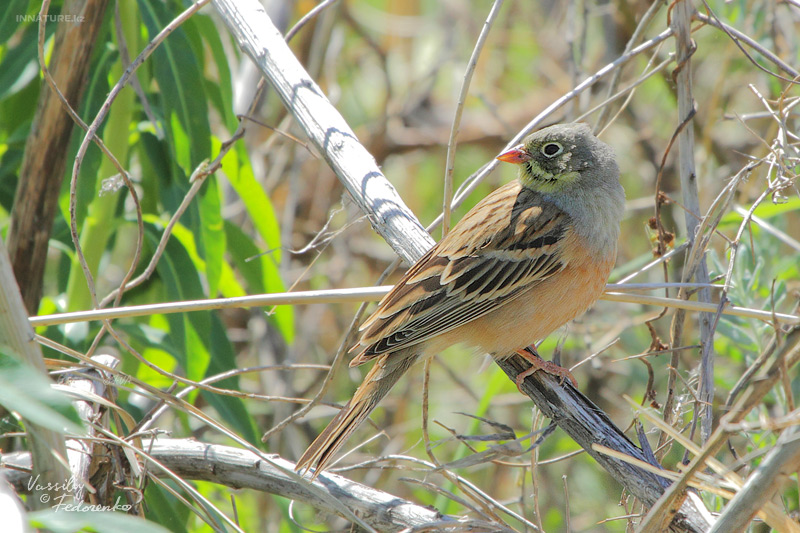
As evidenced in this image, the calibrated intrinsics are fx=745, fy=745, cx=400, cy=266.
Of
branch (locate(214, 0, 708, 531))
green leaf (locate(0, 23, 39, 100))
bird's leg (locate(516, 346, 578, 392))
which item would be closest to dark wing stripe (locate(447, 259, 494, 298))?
branch (locate(214, 0, 708, 531))

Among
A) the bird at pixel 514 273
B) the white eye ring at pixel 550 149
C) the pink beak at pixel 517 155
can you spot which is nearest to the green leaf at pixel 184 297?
the bird at pixel 514 273

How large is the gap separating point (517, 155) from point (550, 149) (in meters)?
0.16

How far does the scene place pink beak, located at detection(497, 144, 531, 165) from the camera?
3305mm

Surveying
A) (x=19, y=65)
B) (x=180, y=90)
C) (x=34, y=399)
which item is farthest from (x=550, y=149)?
(x=34, y=399)

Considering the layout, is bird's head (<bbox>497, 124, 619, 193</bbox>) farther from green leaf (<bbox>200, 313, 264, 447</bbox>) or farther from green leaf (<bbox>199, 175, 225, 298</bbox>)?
green leaf (<bbox>200, 313, 264, 447</bbox>)

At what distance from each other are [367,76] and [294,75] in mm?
5014

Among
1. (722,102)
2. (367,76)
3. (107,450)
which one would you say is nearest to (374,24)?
(367,76)

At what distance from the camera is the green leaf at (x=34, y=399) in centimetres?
129

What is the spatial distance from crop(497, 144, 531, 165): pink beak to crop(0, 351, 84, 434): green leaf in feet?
7.53

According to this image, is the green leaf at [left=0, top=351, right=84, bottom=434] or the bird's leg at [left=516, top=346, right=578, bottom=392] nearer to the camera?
the green leaf at [left=0, top=351, right=84, bottom=434]

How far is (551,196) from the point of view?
11.1 ft

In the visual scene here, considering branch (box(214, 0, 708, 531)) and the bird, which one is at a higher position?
branch (box(214, 0, 708, 531))

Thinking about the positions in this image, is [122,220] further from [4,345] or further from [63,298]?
[4,345]

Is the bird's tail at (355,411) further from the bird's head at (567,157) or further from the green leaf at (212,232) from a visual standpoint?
the bird's head at (567,157)
